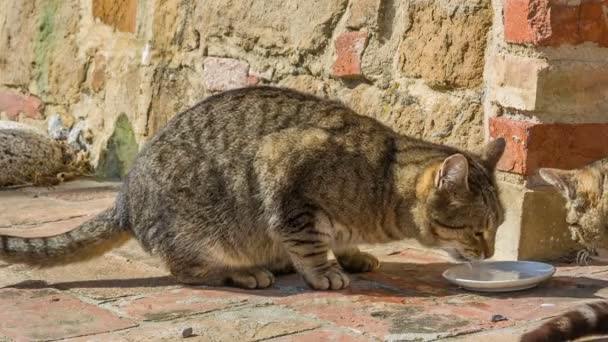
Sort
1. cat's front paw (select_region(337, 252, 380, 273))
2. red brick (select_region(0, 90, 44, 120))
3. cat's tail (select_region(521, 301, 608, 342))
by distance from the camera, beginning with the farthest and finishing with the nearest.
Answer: red brick (select_region(0, 90, 44, 120)), cat's front paw (select_region(337, 252, 380, 273)), cat's tail (select_region(521, 301, 608, 342))

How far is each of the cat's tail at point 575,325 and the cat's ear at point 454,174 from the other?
0.87m

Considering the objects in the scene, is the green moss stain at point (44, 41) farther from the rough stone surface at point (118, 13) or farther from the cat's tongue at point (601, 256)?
the cat's tongue at point (601, 256)

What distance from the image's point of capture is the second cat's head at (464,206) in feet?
13.4

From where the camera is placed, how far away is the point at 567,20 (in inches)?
165

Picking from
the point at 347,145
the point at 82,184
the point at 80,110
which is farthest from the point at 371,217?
the point at 80,110

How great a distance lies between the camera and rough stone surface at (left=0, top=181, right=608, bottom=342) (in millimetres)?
3525

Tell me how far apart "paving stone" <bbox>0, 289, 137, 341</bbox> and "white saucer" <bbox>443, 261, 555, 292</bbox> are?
1.32 meters

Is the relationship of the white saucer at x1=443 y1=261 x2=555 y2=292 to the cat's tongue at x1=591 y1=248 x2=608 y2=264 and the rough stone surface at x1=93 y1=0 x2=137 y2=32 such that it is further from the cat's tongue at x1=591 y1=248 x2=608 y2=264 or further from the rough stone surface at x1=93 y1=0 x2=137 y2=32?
the rough stone surface at x1=93 y1=0 x2=137 y2=32

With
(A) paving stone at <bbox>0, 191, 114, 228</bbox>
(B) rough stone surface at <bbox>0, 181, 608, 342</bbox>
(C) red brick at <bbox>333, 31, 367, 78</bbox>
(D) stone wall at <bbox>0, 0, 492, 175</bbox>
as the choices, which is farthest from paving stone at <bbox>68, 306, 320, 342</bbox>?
(A) paving stone at <bbox>0, 191, 114, 228</bbox>

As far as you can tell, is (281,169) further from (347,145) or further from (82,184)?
(82,184)

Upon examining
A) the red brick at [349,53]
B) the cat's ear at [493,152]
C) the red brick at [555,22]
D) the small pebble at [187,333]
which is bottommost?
the small pebble at [187,333]

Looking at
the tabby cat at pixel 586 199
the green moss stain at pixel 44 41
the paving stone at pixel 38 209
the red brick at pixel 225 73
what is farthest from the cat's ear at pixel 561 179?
the green moss stain at pixel 44 41

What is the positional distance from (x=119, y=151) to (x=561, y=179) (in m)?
3.16

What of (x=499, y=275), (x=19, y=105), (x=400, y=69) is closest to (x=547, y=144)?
(x=499, y=275)
